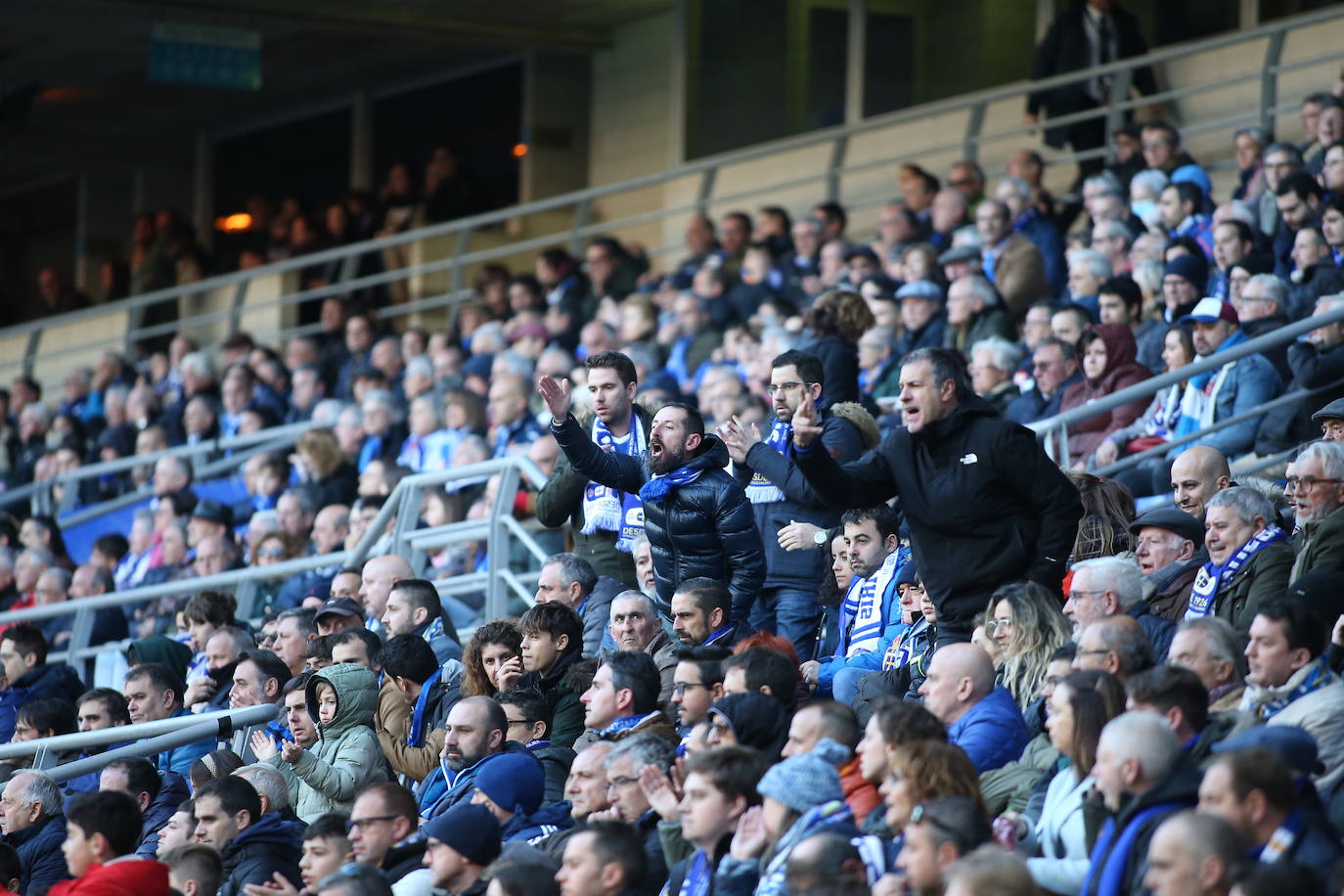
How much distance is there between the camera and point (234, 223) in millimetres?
22781

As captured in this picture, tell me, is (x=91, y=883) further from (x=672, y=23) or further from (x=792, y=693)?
(x=672, y=23)

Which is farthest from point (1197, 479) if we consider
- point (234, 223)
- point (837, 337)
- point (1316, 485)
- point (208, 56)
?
point (234, 223)

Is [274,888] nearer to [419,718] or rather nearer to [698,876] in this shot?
[419,718]

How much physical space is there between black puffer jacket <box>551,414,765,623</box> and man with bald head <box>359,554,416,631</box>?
1932mm

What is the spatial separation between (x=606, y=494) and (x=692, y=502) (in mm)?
1129

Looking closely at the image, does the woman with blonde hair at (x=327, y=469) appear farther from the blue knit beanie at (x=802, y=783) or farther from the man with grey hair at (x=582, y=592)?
the blue knit beanie at (x=802, y=783)

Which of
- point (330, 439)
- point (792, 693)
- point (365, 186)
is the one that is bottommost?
point (792, 693)

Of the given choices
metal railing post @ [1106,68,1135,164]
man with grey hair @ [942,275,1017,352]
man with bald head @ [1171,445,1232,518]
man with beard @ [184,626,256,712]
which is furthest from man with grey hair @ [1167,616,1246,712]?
metal railing post @ [1106,68,1135,164]

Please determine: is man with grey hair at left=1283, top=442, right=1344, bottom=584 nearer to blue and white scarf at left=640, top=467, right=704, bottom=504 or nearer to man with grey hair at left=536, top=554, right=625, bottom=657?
blue and white scarf at left=640, top=467, right=704, bottom=504

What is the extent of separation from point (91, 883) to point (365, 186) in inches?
603

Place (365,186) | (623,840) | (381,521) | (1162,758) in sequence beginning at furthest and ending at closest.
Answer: (365,186), (381,521), (623,840), (1162,758)

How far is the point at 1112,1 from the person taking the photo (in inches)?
560

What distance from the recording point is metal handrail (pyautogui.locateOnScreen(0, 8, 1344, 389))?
43.6 ft

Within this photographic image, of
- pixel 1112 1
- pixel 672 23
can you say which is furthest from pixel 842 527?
pixel 672 23
